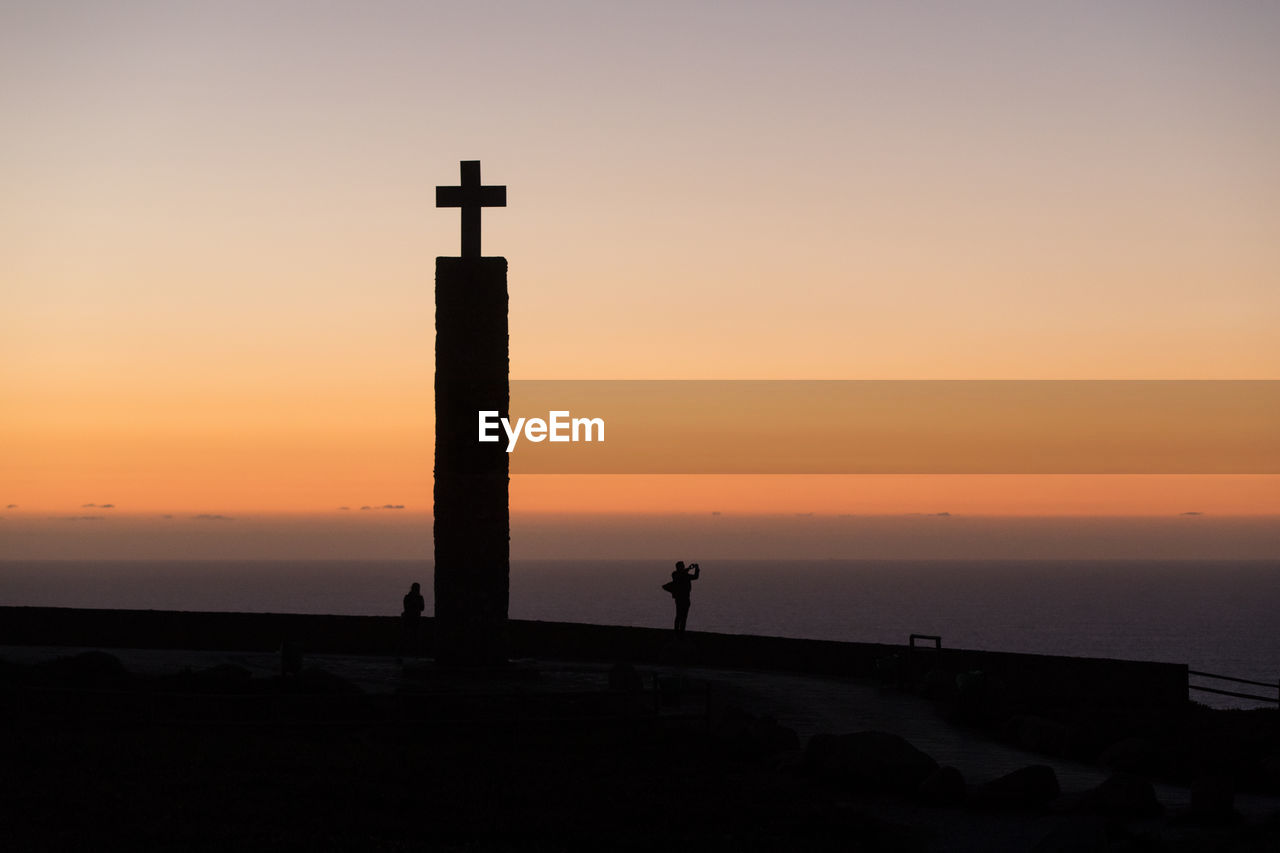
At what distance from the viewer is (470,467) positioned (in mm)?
25500

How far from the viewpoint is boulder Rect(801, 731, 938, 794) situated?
58.6ft

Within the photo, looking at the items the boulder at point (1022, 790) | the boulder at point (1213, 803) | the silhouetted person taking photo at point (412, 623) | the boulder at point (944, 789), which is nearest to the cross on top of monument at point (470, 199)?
the silhouetted person taking photo at point (412, 623)

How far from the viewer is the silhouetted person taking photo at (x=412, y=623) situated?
96.7 ft

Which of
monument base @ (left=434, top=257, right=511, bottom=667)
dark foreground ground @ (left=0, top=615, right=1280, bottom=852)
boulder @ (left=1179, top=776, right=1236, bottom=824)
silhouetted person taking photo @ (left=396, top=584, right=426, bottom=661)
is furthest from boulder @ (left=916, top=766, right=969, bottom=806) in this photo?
silhouetted person taking photo @ (left=396, top=584, right=426, bottom=661)

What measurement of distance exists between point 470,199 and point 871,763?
42.1 ft

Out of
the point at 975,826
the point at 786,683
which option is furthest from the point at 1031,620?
the point at 975,826

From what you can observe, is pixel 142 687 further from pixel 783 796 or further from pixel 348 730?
pixel 783 796

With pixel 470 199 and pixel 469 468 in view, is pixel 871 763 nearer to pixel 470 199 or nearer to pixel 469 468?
pixel 469 468

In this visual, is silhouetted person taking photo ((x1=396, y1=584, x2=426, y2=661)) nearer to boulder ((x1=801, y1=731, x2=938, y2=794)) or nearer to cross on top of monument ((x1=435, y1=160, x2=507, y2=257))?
Answer: cross on top of monument ((x1=435, y1=160, x2=507, y2=257))

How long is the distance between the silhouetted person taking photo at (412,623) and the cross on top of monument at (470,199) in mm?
6983

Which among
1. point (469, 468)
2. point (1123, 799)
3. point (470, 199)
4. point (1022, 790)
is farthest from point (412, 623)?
point (1123, 799)

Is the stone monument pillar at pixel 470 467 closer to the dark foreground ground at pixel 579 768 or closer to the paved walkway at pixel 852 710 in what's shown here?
the dark foreground ground at pixel 579 768

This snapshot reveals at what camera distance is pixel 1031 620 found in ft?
598

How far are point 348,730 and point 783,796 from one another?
6109mm
